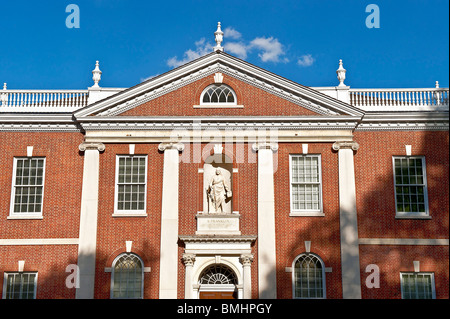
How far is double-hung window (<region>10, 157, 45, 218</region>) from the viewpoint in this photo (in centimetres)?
2989

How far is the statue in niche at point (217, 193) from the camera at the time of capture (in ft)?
96.5

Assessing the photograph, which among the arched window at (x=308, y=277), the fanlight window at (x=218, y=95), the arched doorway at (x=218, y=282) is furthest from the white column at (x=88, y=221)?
the arched window at (x=308, y=277)

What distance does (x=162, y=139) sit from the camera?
30078 mm

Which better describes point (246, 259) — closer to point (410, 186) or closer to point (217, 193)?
point (217, 193)

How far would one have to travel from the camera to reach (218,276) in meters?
29.1

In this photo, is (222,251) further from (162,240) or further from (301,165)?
(301,165)

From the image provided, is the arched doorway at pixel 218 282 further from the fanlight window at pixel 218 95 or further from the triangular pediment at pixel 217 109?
the fanlight window at pixel 218 95

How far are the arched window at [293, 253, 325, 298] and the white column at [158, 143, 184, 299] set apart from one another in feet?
15.7

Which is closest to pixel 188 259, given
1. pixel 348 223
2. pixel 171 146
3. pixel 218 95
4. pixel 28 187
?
pixel 171 146

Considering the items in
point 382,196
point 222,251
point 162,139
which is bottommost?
point 222,251

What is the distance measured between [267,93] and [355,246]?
7.28 m

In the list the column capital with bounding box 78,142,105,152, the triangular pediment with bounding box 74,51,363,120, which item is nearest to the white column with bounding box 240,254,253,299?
the triangular pediment with bounding box 74,51,363,120

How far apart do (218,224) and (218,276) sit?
6.83 feet
